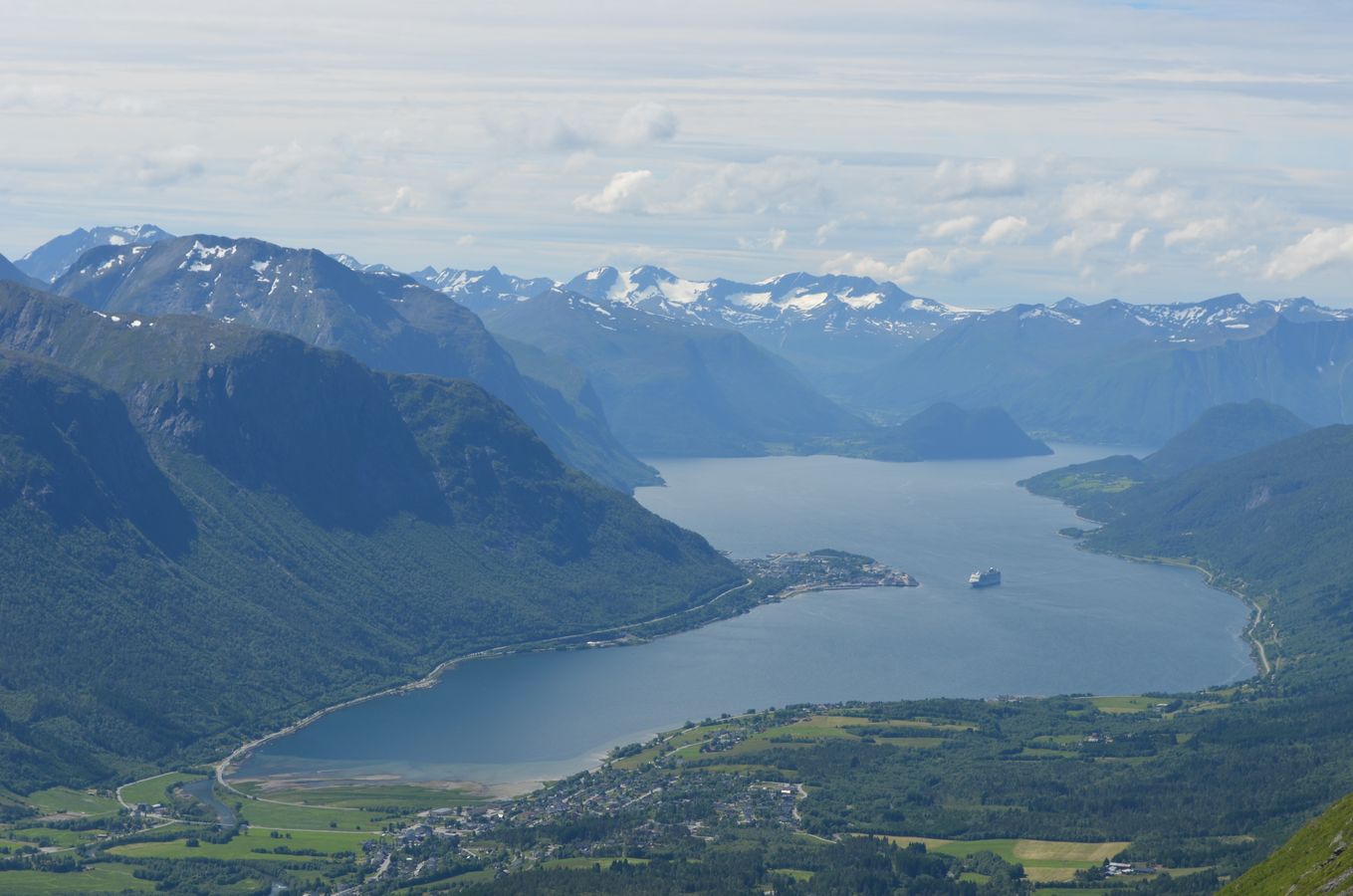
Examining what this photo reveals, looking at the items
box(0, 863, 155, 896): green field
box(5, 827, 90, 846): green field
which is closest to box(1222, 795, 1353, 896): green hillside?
box(0, 863, 155, 896): green field

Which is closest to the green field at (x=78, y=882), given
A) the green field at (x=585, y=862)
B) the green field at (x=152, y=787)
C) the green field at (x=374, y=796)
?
the green field at (x=152, y=787)

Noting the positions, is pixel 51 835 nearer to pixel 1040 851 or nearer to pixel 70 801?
pixel 70 801

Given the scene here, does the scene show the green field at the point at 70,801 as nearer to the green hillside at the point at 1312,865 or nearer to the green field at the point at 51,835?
the green field at the point at 51,835

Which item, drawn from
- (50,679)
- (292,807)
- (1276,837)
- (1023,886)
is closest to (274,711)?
(50,679)

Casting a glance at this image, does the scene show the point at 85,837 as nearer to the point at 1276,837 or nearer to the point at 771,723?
the point at 771,723

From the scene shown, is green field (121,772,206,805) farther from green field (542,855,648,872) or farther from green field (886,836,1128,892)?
green field (886,836,1128,892)
